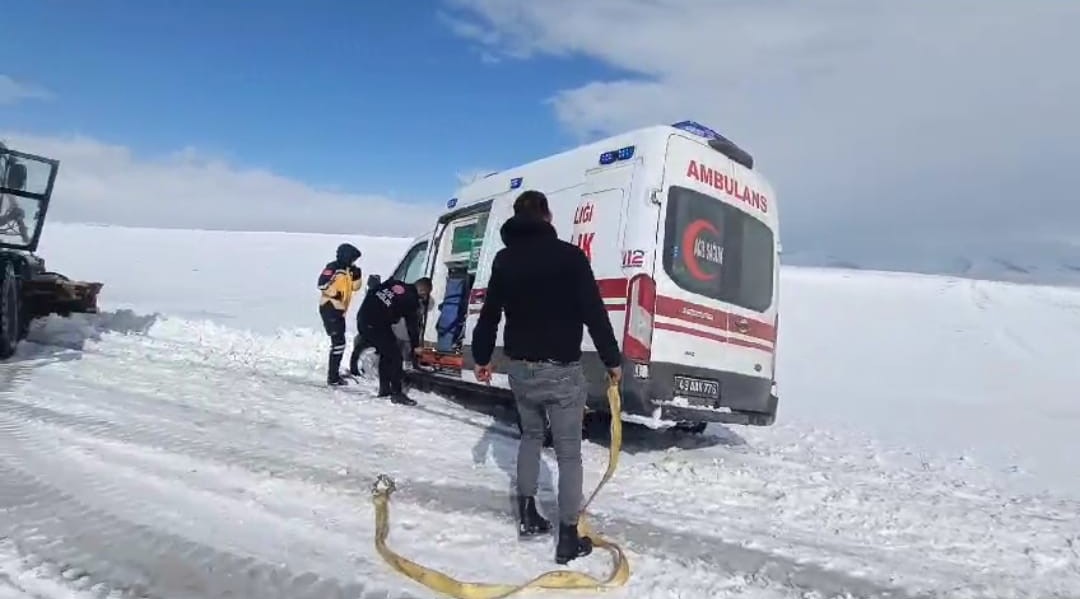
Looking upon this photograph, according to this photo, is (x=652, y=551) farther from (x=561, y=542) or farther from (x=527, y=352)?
(x=527, y=352)

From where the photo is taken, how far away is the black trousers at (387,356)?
8383 millimetres

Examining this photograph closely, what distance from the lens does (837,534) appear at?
4.58 meters

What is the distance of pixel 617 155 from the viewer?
21.3 feet

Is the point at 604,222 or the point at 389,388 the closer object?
the point at 604,222

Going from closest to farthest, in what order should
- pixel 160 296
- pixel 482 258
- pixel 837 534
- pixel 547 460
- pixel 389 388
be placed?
pixel 837 534 < pixel 547 460 < pixel 482 258 < pixel 389 388 < pixel 160 296

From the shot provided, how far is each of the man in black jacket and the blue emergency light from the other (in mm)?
2500

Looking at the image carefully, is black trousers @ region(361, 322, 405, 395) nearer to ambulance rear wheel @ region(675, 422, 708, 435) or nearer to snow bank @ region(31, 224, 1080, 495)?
snow bank @ region(31, 224, 1080, 495)

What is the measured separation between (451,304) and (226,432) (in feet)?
10.9

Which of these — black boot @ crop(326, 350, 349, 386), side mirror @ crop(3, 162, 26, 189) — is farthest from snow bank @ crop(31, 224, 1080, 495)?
side mirror @ crop(3, 162, 26, 189)

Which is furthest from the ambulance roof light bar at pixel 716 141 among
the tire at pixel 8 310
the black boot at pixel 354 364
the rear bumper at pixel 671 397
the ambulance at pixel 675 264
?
the tire at pixel 8 310

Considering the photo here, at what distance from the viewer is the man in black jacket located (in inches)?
155

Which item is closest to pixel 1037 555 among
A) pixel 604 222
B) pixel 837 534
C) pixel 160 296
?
pixel 837 534

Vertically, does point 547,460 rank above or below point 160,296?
below

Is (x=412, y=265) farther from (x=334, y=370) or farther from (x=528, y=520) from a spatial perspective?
(x=528, y=520)
